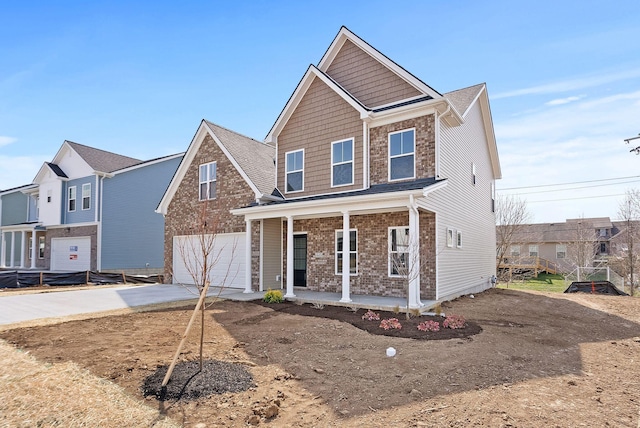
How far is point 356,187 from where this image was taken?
39.7ft

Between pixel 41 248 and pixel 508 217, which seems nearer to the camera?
pixel 41 248

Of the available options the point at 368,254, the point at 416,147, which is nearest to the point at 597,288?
the point at 368,254

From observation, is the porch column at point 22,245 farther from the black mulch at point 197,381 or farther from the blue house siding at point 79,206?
the black mulch at point 197,381

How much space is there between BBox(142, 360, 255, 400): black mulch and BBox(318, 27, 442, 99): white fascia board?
9.29 meters

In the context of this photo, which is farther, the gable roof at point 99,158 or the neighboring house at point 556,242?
the neighboring house at point 556,242

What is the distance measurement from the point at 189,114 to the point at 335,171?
9.00 m

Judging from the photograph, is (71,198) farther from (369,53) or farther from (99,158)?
(369,53)

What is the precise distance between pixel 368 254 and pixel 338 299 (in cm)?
188

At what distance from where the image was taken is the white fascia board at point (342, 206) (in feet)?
32.0

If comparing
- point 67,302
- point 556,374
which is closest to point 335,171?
point 556,374

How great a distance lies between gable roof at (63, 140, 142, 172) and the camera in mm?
22203

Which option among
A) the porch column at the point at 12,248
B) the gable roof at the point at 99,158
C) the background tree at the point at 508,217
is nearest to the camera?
the gable roof at the point at 99,158

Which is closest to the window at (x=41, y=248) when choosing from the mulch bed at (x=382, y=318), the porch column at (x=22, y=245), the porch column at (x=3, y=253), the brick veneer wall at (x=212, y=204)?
the porch column at (x=22, y=245)

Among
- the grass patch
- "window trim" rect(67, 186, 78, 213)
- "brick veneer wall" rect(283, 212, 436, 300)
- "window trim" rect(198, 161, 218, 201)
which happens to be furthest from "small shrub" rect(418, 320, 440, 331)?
"window trim" rect(67, 186, 78, 213)
